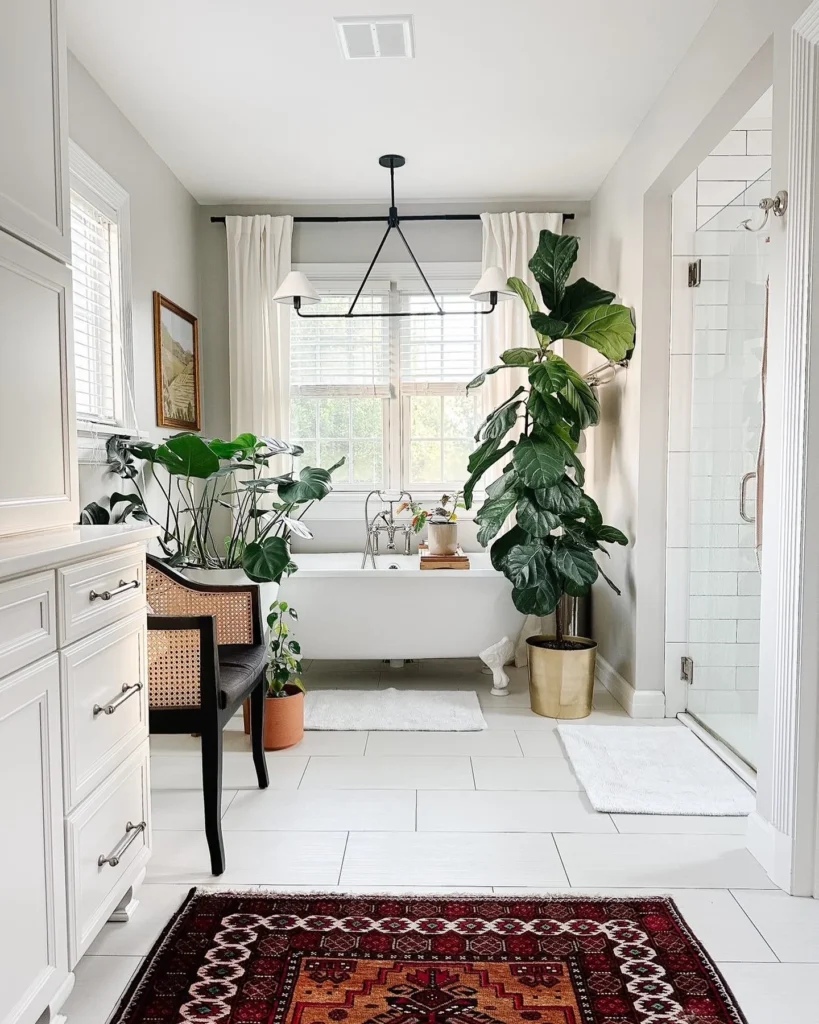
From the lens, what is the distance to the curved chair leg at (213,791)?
210cm

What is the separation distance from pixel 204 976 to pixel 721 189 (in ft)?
10.9

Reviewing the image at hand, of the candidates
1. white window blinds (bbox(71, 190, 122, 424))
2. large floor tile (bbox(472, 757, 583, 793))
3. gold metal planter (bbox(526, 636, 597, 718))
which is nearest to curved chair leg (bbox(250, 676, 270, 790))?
large floor tile (bbox(472, 757, 583, 793))

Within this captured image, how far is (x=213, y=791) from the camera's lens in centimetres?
211

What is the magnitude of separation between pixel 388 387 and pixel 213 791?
10.0 feet

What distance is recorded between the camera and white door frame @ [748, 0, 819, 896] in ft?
6.40

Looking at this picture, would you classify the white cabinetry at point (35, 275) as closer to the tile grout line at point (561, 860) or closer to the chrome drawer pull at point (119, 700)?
the chrome drawer pull at point (119, 700)

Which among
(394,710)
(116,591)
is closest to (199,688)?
(116,591)

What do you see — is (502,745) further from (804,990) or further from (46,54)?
(46,54)

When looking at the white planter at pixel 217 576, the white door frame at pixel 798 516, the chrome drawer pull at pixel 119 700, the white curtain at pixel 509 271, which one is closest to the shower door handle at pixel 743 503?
the white door frame at pixel 798 516

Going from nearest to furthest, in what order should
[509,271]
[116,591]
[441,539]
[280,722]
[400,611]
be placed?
[116,591] < [280,722] < [400,611] < [441,539] < [509,271]

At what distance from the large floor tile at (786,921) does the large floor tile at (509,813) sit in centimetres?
48

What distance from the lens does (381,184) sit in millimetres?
4289

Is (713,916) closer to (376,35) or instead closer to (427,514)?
(427,514)

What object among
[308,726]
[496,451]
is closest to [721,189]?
[496,451]
